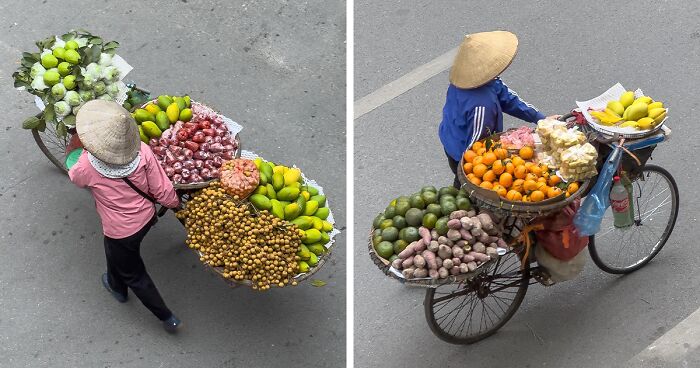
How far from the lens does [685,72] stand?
6730 millimetres

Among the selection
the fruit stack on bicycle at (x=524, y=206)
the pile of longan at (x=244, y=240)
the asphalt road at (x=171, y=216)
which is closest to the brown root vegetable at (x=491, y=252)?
the fruit stack on bicycle at (x=524, y=206)

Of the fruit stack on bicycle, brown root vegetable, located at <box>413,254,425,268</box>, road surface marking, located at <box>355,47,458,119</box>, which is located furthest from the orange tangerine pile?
road surface marking, located at <box>355,47,458,119</box>

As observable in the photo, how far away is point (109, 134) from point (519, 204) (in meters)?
2.21

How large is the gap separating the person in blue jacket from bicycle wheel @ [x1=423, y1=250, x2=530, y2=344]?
0.75 meters

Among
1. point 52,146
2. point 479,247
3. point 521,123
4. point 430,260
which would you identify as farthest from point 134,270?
point 521,123

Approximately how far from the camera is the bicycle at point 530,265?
16.3ft

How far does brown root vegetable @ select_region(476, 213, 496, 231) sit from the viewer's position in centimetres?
448

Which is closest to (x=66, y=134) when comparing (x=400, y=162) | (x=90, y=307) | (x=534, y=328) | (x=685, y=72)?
(x=90, y=307)

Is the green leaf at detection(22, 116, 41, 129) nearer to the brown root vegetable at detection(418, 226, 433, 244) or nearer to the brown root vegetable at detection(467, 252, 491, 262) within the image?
the brown root vegetable at detection(418, 226, 433, 244)

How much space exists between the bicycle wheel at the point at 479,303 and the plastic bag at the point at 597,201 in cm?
44

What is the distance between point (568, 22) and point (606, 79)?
72 cm

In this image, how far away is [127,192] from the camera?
4777 millimetres

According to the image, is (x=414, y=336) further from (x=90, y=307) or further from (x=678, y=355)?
(x=90, y=307)

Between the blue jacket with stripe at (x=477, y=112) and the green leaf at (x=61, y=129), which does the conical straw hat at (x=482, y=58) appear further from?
the green leaf at (x=61, y=129)
